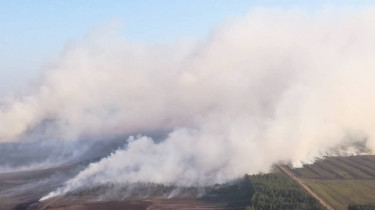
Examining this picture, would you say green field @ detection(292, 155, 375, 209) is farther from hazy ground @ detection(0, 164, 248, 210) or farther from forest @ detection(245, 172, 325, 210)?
hazy ground @ detection(0, 164, 248, 210)

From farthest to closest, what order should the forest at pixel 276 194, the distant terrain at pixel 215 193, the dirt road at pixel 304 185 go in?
the dirt road at pixel 304 185
the distant terrain at pixel 215 193
the forest at pixel 276 194

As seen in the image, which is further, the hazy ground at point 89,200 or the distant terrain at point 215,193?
the hazy ground at point 89,200

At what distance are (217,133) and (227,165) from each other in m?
17.6

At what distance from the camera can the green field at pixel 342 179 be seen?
98875 mm

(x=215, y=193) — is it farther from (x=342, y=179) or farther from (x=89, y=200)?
(x=342, y=179)

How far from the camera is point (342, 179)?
117062 millimetres

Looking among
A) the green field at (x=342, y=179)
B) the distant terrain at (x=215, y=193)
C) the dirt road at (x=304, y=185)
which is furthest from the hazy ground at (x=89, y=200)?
the green field at (x=342, y=179)

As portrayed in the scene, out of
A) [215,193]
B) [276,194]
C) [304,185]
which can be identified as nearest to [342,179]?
[304,185]

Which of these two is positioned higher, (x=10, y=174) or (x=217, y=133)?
(x=217, y=133)

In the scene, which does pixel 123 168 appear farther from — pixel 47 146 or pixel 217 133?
pixel 47 146

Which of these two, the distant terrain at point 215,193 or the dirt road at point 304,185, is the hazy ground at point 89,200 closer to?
the distant terrain at point 215,193

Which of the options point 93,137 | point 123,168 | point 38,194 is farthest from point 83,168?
point 93,137

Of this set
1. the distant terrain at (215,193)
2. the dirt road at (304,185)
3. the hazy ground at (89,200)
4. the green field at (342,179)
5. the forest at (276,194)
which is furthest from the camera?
the green field at (342,179)

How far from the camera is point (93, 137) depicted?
164 meters
